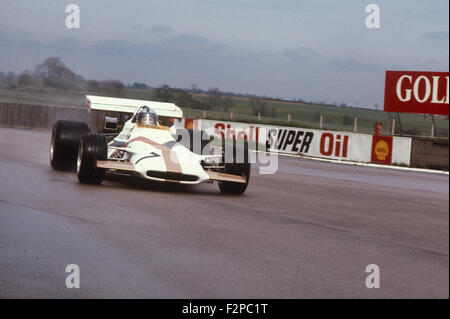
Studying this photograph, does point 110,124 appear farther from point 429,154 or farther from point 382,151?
point 382,151

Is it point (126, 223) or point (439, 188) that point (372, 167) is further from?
point (126, 223)

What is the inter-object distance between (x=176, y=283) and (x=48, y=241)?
1.49m

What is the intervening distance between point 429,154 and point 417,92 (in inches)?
216

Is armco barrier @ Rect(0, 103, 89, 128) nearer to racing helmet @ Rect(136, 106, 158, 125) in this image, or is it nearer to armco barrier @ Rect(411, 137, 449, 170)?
armco barrier @ Rect(411, 137, 449, 170)

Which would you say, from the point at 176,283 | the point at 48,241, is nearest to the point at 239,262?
the point at 176,283

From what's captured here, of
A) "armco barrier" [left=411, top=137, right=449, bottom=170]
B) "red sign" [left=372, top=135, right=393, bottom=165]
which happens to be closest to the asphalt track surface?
"armco barrier" [left=411, top=137, right=449, bottom=170]

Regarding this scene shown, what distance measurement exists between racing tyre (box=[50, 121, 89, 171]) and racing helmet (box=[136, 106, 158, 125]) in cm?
86

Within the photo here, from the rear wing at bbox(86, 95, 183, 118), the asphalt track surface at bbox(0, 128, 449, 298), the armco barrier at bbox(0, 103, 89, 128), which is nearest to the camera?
the asphalt track surface at bbox(0, 128, 449, 298)

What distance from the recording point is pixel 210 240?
6.25 metres

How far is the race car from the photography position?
9.20 meters

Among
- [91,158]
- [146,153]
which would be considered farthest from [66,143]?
[146,153]

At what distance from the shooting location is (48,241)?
567cm

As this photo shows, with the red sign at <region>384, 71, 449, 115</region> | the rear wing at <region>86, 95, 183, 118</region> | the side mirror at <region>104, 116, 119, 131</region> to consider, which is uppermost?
the red sign at <region>384, 71, 449, 115</region>

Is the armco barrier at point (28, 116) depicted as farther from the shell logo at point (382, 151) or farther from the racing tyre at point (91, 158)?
the racing tyre at point (91, 158)
